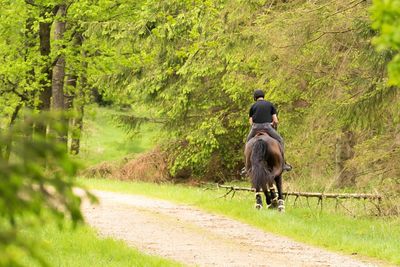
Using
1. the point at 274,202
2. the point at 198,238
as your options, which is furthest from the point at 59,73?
the point at 198,238

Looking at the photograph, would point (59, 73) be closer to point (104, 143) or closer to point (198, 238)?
point (198, 238)

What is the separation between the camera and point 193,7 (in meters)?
29.3

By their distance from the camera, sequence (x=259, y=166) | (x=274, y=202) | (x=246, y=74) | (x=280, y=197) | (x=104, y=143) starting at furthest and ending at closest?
(x=104, y=143)
(x=246, y=74)
(x=274, y=202)
(x=280, y=197)
(x=259, y=166)

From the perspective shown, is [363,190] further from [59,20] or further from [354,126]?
[59,20]

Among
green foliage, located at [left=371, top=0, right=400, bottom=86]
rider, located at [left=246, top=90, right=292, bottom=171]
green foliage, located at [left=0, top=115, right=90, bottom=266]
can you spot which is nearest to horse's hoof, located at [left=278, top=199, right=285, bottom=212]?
rider, located at [left=246, top=90, right=292, bottom=171]

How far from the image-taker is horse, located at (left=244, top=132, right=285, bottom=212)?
17062 millimetres

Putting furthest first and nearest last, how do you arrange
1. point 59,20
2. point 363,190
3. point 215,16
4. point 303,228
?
point 59,20 → point 215,16 → point 363,190 → point 303,228

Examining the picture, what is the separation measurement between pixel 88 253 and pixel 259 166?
6.27m

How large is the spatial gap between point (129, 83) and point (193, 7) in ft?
16.4

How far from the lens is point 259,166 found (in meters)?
17.1

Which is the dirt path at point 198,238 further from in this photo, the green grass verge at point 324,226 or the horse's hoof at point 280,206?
the horse's hoof at point 280,206

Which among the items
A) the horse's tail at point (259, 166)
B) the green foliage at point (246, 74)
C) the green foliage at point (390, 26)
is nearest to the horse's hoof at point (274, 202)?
the horse's tail at point (259, 166)

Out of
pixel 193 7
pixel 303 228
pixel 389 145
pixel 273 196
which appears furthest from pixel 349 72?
pixel 193 7

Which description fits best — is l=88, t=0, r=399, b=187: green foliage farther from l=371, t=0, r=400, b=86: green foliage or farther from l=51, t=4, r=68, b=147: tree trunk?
l=371, t=0, r=400, b=86: green foliage
